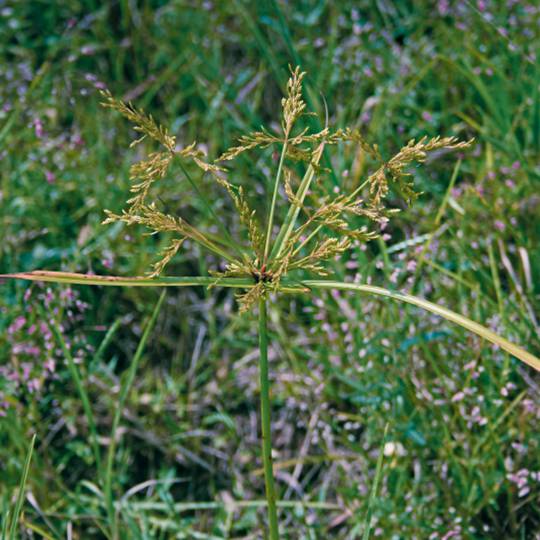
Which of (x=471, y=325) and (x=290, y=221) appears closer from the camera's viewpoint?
(x=471, y=325)

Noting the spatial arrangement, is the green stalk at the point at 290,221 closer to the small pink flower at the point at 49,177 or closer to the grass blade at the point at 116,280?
the grass blade at the point at 116,280

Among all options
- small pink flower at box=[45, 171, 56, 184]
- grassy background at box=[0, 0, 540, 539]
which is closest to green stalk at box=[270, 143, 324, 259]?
grassy background at box=[0, 0, 540, 539]

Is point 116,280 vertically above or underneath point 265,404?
above

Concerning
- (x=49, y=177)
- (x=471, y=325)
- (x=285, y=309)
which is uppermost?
(x=471, y=325)

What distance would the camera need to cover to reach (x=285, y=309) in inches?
92.0

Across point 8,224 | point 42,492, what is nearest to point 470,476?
point 42,492

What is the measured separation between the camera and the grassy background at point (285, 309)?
1.72 meters

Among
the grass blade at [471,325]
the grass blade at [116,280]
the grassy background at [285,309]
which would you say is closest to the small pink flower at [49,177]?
the grassy background at [285,309]

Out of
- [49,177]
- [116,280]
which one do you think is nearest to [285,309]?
[49,177]

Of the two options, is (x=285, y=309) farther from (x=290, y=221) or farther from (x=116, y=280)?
(x=116, y=280)

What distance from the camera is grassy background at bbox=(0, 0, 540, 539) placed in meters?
1.72

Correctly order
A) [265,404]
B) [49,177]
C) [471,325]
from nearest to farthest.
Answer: [471,325], [265,404], [49,177]

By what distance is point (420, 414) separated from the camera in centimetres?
174

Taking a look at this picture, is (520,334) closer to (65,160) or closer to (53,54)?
(65,160)
